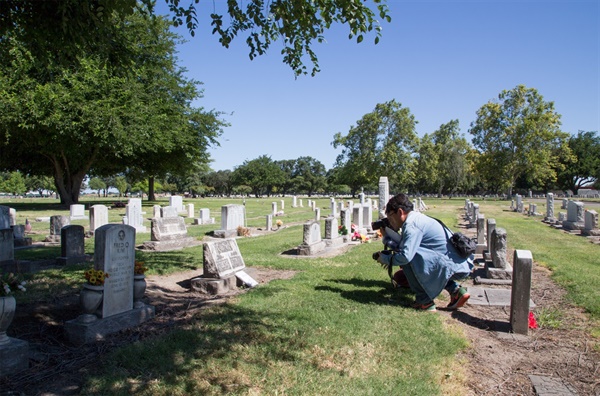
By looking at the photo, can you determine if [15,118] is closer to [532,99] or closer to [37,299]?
[37,299]

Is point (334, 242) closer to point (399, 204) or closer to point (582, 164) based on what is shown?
point (399, 204)

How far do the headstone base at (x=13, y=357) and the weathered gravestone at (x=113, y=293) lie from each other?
0.71m

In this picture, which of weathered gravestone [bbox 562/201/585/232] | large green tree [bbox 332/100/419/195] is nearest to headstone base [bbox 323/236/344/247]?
weathered gravestone [bbox 562/201/585/232]

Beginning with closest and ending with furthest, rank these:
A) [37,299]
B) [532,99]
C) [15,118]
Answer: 1. [37,299]
2. [15,118]
3. [532,99]

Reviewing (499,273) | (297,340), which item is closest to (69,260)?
(297,340)

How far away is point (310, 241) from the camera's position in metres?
12.1

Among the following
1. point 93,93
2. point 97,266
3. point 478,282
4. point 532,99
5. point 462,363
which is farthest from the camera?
point 532,99

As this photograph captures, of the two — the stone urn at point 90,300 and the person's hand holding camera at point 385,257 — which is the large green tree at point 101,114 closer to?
the stone urn at point 90,300

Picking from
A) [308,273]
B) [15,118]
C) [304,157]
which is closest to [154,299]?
[308,273]

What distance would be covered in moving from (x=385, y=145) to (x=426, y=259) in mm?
56044

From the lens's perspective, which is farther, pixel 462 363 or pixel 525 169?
pixel 525 169

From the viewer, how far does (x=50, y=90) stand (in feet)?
79.0

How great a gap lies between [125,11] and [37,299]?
14.8ft

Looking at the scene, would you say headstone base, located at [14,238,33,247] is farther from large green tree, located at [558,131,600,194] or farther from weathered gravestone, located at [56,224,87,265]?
large green tree, located at [558,131,600,194]
